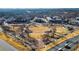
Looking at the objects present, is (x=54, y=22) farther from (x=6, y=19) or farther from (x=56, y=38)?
(x=6, y=19)

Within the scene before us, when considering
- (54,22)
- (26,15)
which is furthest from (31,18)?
(54,22)

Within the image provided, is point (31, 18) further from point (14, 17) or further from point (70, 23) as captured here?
point (70, 23)

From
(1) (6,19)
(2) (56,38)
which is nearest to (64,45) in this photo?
(2) (56,38)

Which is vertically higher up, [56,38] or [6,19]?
[6,19]

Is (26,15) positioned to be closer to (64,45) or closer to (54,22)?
(54,22)
